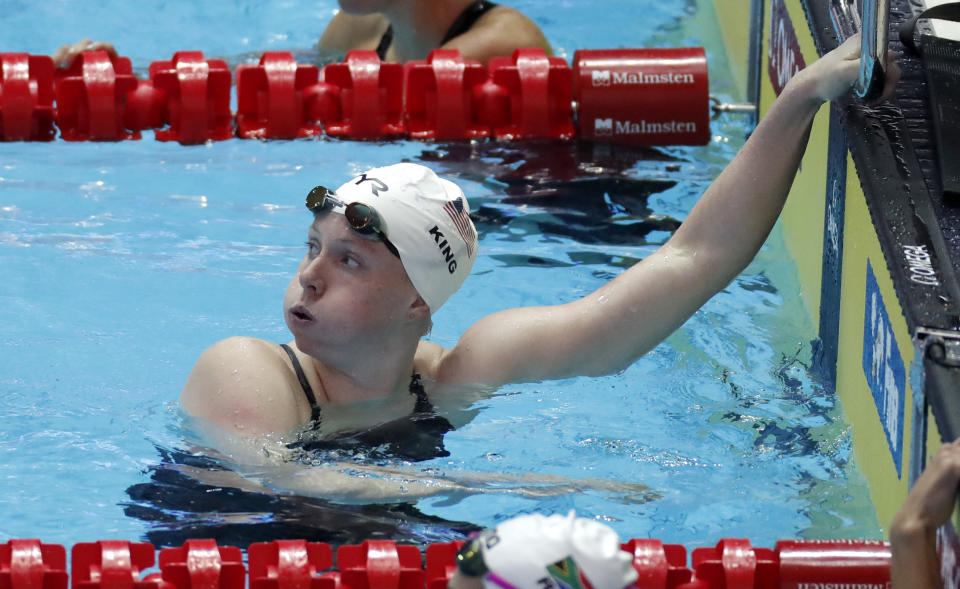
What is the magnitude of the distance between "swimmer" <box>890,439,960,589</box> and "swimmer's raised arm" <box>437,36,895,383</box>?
0.97m

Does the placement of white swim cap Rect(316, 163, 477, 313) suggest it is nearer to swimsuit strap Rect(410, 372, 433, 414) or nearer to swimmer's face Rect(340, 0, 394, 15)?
swimsuit strap Rect(410, 372, 433, 414)

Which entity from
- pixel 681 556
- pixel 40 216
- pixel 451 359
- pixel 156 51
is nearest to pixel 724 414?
pixel 451 359

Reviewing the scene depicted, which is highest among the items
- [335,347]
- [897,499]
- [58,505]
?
[335,347]

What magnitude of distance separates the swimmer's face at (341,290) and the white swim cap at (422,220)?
40mm

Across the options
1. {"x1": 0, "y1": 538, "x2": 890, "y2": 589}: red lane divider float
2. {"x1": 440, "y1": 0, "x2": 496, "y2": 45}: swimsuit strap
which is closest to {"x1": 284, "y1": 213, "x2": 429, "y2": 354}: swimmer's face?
{"x1": 0, "y1": 538, "x2": 890, "y2": 589}: red lane divider float

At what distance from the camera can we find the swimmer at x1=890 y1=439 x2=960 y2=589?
1.81 m

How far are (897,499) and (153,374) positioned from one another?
2117mm

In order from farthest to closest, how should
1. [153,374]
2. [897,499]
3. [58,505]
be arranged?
[153,374], [58,505], [897,499]

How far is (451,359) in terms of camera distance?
2916 mm

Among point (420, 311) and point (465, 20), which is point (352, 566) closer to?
point (420, 311)

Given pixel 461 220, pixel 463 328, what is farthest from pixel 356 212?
pixel 463 328

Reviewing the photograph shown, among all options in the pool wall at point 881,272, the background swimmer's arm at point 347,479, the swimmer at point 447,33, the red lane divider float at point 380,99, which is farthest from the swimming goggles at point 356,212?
the swimmer at point 447,33

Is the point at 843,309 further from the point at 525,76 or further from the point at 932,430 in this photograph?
the point at 525,76

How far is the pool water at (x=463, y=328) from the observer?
2.99 metres
